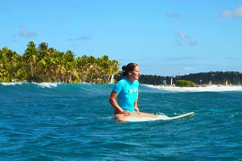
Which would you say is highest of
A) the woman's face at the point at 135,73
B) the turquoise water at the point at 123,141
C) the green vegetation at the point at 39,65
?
the green vegetation at the point at 39,65

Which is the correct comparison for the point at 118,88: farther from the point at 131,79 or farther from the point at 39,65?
the point at 39,65

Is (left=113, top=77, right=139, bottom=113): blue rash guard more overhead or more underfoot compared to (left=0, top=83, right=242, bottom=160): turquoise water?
more overhead

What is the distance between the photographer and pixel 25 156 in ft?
21.6

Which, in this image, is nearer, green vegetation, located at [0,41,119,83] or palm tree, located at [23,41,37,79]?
green vegetation, located at [0,41,119,83]

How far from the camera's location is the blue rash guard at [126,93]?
11.7 m

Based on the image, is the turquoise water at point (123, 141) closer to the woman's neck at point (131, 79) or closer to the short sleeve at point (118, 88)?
the short sleeve at point (118, 88)

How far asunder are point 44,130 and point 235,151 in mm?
4890

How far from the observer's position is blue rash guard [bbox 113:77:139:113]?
11.7m

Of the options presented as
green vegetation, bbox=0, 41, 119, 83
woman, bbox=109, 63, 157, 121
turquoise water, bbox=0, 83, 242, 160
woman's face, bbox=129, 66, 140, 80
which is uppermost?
green vegetation, bbox=0, 41, 119, 83

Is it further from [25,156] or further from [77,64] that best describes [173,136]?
[77,64]

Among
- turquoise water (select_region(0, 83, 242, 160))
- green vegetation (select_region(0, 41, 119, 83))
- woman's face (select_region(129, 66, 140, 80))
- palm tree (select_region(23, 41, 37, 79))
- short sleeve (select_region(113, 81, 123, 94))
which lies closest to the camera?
turquoise water (select_region(0, 83, 242, 160))

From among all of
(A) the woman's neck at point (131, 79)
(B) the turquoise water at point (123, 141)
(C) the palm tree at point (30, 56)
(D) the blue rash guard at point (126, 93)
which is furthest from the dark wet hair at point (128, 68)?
(C) the palm tree at point (30, 56)

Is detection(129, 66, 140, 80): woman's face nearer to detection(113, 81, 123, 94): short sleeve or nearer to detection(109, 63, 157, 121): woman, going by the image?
detection(109, 63, 157, 121): woman

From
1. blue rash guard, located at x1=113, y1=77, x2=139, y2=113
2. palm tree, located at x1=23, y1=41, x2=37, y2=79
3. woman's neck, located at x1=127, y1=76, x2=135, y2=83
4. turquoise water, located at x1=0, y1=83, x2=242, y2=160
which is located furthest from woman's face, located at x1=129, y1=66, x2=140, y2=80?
palm tree, located at x1=23, y1=41, x2=37, y2=79
